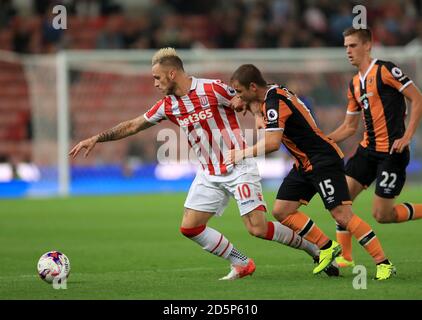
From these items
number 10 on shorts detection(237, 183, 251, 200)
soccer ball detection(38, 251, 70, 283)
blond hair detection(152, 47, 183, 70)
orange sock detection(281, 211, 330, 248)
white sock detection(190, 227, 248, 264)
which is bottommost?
soccer ball detection(38, 251, 70, 283)

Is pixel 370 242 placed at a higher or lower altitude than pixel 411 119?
lower

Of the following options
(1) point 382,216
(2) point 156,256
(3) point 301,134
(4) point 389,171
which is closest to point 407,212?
(1) point 382,216

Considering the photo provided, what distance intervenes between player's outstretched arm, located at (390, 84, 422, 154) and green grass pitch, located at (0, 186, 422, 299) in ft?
3.71

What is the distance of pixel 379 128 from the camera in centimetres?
925

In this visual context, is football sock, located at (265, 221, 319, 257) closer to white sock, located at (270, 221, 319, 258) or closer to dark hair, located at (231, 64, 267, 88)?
white sock, located at (270, 221, 319, 258)

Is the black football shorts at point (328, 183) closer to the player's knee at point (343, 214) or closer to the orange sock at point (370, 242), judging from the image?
the player's knee at point (343, 214)

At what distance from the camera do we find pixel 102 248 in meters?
11.7

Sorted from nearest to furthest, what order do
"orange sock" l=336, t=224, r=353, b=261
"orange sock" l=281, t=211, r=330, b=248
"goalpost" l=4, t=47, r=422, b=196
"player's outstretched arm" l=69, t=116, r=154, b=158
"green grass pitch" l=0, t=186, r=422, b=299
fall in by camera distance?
"green grass pitch" l=0, t=186, r=422, b=299, "orange sock" l=281, t=211, r=330, b=248, "player's outstretched arm" l=69, t=116, r=154, b=158, "orange sock" l=336, t=224, r=353, b=261, "goalpost" l=4, t=47, r=422, b=196

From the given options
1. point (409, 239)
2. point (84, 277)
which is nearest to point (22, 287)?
point (84, 277)

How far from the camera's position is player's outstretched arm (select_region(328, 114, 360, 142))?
916 centimetres

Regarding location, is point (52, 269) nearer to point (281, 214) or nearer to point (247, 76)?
Result: point (281, 214)

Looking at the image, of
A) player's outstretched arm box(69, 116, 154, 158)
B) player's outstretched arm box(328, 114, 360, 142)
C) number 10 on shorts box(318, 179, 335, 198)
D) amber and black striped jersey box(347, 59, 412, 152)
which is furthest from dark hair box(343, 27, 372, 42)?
player's outstretched arm box(69, 116, 154, 158)

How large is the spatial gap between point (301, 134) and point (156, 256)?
119 inches

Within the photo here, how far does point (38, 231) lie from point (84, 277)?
4.92m
